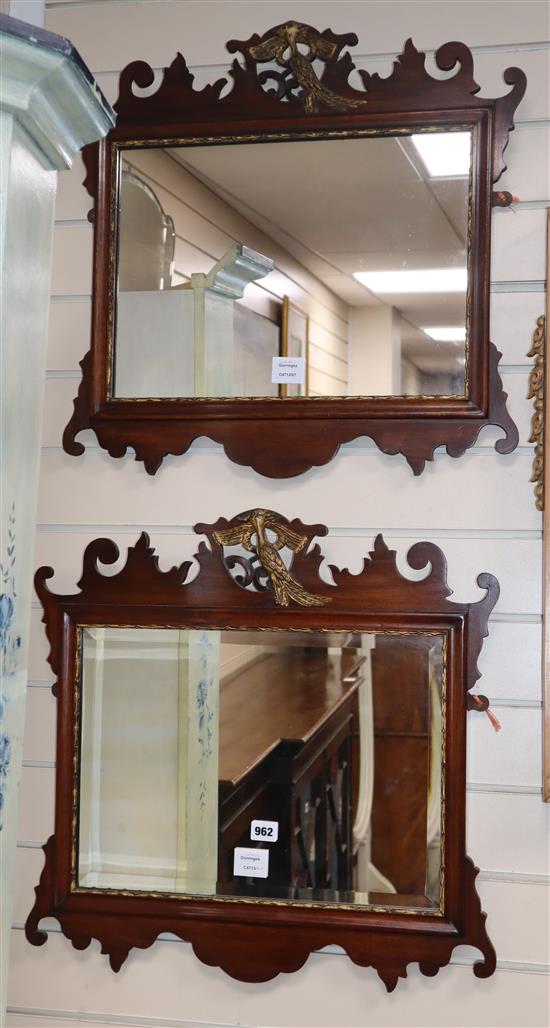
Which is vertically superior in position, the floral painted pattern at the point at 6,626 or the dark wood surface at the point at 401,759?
the floral painted pattern at the point at 6,626

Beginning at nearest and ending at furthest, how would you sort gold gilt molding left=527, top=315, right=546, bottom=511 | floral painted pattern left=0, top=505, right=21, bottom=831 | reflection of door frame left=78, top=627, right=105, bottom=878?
floral painted pattern left=0, top=505, right=21, bottom=831, gold gilt molding left=527, top=315, right=546, bottom=511, reflection of door frame left=78, top=627, right=105, bottom=878

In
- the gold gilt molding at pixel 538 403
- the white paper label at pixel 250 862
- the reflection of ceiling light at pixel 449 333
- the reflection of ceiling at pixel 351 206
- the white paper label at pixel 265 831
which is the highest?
the reflection of ceiling at pixel 351 206

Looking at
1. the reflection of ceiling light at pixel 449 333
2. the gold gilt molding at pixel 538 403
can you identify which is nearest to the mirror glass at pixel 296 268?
the reflection of ceiling light at pixel 449 333

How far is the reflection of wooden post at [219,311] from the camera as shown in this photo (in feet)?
4.99

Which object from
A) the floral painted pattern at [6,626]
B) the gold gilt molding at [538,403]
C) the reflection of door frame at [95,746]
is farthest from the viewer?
the reflection of door frame at [95,746]

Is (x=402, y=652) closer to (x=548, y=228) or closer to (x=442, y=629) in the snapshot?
(x=442, y=629)

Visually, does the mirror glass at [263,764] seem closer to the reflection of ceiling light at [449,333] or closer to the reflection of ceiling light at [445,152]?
the reflection of ceiling light at [449,333]

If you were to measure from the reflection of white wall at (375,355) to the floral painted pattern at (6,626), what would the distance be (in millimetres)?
774

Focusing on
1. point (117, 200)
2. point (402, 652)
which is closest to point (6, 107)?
point (117, 200)

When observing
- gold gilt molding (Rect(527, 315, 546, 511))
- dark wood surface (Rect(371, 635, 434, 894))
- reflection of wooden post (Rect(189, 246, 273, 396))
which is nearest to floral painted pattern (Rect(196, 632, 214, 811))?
dark wood surface (Rect(371, 635, 434, 894))

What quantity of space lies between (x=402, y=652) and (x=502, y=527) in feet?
0.78

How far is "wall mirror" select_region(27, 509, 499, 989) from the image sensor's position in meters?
1.45

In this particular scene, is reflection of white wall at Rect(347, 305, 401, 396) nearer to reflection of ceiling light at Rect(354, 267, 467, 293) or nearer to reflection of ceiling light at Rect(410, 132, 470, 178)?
reflection of ceiling light at Rect(354, 267, 467, 293)

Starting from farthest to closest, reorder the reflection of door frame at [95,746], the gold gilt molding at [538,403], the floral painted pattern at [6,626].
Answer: the reflection of door frame at [95,746] → the gold gilt molding at [538,403] → the floral painted pattern at [6,626]
